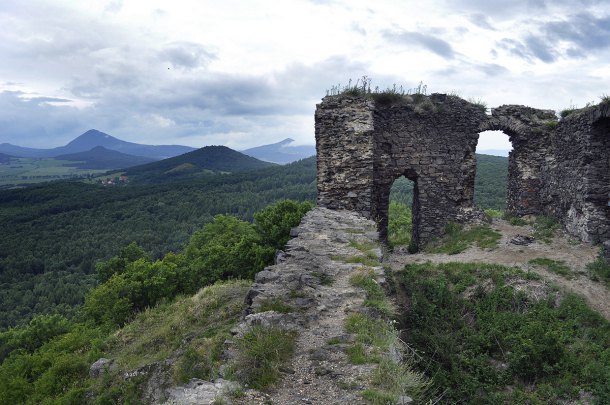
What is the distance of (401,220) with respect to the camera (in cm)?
2836

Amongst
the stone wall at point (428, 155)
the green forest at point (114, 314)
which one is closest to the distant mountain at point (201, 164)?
the green forest at point (114, 314)

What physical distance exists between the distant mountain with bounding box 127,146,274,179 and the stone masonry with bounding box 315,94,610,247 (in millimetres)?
135678

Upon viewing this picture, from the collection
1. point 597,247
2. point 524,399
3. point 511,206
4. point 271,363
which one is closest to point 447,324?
point 524,399

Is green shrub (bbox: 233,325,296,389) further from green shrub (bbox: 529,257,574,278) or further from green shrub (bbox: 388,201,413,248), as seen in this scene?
green shrub (bbox: 388,201,413,248)

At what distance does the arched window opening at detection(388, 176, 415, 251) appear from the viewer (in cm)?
1684

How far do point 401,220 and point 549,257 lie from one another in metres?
17.1

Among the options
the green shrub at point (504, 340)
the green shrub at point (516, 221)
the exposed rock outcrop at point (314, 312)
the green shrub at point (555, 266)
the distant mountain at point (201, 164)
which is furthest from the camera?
the distant mountain at point (201, 164)

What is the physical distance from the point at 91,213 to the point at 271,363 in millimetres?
92832

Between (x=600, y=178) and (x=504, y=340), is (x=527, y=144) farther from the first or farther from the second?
(x=504, y=340)

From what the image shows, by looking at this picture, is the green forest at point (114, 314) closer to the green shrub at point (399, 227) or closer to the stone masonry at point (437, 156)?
the stone masonry at point (437, 156)

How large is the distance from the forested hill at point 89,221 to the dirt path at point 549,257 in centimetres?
4322

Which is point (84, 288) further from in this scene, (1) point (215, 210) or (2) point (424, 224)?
(2) point (424, 224)

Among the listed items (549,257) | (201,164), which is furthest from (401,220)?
(201,164)

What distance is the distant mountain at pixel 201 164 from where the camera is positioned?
5984 inches
